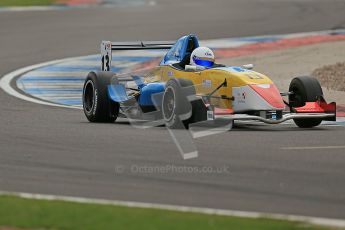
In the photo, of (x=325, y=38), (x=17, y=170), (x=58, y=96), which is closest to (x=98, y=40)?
(x=325, y=38)

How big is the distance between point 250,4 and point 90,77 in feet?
76.6

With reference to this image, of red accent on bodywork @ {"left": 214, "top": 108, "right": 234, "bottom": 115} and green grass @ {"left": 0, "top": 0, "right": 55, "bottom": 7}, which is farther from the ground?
green grass @ {"left": 0, "top": 0, "right": 55, "bottom": 7}

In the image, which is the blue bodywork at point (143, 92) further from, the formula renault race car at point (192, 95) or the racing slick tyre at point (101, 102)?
the racing slick tyre at point (101, 102)

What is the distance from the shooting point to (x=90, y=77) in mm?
15695

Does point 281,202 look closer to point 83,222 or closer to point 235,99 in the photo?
point 83,222

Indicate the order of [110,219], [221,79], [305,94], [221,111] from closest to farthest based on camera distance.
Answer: [110,219], [221,111], [221,79], [305,94]

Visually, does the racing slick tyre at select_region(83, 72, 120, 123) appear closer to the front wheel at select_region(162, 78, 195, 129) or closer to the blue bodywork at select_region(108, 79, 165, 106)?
the blue bodywork at select_region(108, 79, 165, 106)

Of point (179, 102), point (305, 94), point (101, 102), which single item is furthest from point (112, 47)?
point (305, 94)

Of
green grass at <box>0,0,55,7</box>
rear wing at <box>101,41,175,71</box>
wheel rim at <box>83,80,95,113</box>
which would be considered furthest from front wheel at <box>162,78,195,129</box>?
green grass at <box>0,0,55,7</box>

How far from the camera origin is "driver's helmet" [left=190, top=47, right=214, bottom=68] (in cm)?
1491

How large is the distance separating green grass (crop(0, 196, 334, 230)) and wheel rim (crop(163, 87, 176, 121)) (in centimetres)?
586

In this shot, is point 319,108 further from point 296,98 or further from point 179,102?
point 179,102

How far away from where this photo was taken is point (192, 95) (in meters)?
13.7

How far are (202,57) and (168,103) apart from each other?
1.12m
